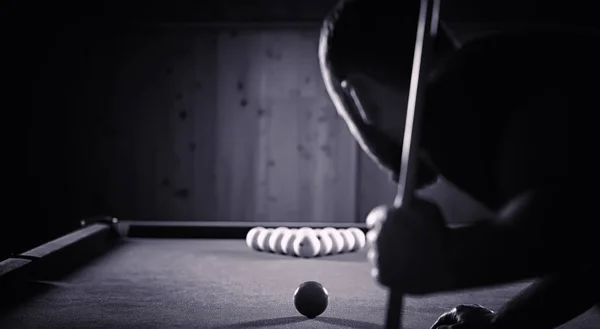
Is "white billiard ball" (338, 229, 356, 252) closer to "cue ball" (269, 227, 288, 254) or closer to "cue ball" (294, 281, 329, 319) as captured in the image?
"cue ball" (269, 227, 288, 254)

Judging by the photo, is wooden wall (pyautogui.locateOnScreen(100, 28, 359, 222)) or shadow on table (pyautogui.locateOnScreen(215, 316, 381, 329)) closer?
shadow on table (pyautogui.locateOnScreen(215, 316, 381, 329))

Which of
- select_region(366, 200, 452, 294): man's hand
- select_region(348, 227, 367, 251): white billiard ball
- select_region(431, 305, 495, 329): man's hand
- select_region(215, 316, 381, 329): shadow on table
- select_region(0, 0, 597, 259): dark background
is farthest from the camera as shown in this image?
select_region(0, 0, 597, 259): dark background

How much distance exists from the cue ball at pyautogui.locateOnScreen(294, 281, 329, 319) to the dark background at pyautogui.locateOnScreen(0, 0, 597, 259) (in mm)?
3421

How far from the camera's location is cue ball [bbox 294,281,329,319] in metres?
1.62

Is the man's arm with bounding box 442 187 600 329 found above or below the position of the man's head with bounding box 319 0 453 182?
below

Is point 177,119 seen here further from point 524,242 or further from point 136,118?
point 524,242

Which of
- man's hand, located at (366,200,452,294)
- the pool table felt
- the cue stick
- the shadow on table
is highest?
the cue stick

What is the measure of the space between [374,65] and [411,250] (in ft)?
1.74

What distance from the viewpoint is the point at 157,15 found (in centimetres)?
512

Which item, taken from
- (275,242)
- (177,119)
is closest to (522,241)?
(275,242)

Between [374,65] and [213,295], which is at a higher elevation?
[374,65]

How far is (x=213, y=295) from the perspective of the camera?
192 cm

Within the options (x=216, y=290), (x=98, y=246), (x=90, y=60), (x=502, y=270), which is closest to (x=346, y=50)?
(x=502, y=270)

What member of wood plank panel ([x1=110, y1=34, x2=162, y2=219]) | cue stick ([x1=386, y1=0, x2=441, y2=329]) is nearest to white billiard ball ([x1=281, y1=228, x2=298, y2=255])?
cue stick ([x1=386, y1=0, x2=441, y2=329])
